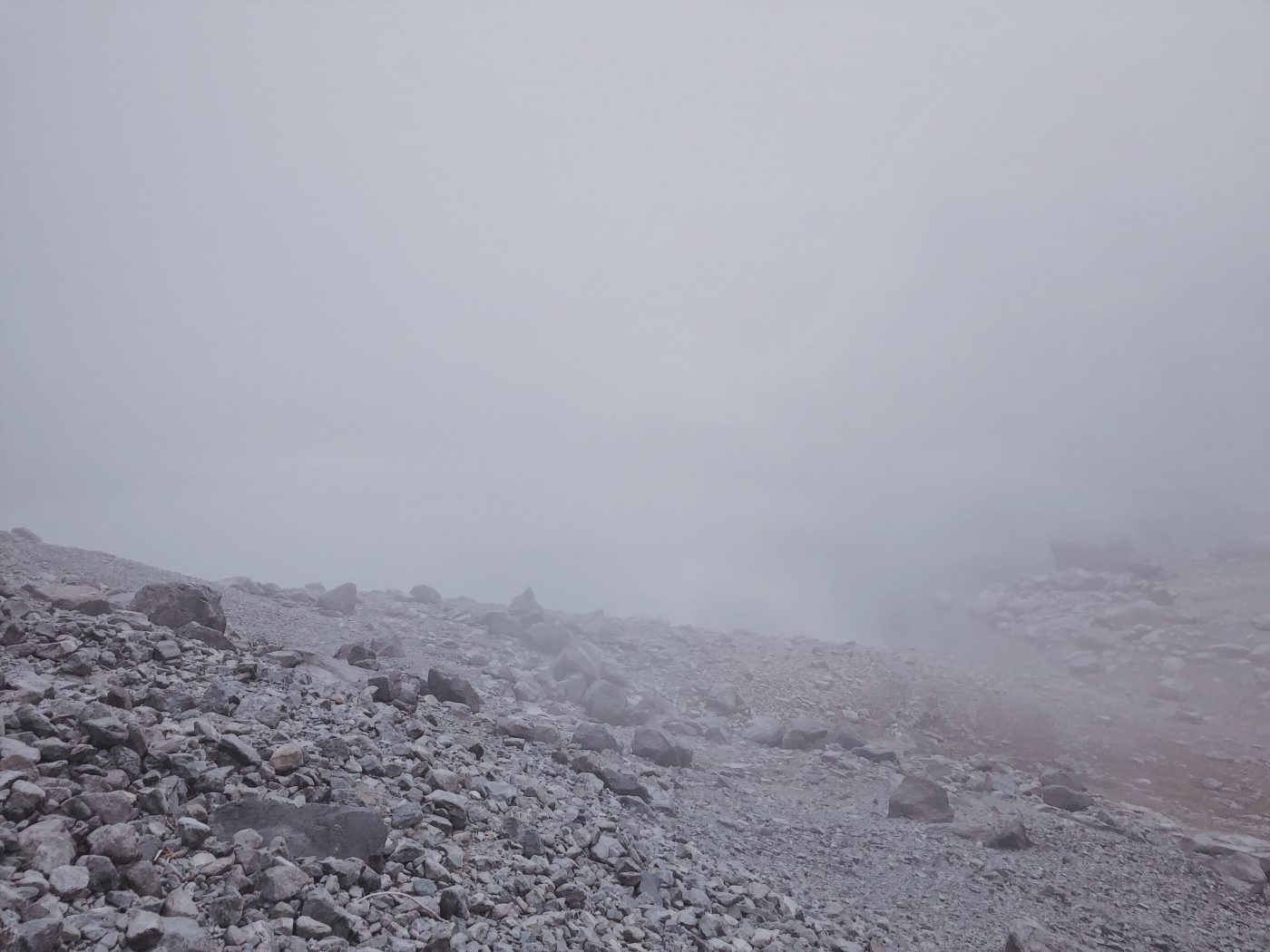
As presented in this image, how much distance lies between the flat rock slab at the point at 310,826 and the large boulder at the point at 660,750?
8.22m

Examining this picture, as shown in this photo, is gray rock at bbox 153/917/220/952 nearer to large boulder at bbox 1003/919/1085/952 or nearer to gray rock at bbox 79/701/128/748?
gray rock at bbox 79/701/128/748

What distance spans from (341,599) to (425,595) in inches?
191

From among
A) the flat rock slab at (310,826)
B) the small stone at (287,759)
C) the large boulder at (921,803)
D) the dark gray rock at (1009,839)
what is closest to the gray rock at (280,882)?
the flat rock slab at (310,826)

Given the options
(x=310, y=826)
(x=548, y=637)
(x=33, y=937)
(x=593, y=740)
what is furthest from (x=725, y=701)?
(x=33, y=937)

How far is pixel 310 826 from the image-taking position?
497cm

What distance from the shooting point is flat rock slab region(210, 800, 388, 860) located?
4797 mm

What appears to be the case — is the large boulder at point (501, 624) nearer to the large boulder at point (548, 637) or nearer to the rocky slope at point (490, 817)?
the large boulder at point (548, 637)

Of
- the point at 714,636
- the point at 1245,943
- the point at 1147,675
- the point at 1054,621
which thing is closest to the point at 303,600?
the point at 714,636

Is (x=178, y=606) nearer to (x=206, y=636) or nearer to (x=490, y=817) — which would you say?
(x=206, y=636)

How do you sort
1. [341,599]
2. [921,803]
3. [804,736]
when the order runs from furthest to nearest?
[341,599] → [804,736] → [921,803]

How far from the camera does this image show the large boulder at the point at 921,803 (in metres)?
11.5

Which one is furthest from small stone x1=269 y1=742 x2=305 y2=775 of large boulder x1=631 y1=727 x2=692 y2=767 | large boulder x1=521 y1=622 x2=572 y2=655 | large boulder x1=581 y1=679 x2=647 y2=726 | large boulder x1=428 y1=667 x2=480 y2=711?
large boulder x1=521 y1=622 x2=572 y2=655

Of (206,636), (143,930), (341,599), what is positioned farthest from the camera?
(341,599)

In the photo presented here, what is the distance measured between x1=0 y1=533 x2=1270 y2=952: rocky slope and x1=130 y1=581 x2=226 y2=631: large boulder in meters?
0.04
